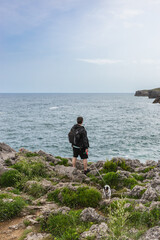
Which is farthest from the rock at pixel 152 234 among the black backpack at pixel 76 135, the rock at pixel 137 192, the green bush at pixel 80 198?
the black backpack at pixel 76 135

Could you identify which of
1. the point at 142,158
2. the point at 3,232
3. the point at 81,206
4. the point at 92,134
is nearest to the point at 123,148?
the point at 142,158

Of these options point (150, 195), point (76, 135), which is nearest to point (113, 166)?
point (76, 135)

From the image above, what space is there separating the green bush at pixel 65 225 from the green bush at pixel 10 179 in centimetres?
393

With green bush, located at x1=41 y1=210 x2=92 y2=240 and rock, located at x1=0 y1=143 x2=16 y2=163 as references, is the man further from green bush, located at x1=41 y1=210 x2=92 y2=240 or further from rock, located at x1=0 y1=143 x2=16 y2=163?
rock, located at x1=0 y1=143 x2=16 y2=163

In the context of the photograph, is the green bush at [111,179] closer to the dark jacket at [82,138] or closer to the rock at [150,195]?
the dark jacket at [82,138]

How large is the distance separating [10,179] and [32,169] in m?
1.30

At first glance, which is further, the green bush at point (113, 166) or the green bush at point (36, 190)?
the green bush at point (113, 166)

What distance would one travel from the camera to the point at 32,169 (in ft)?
33.0

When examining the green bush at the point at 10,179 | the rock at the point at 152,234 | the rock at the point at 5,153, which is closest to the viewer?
the rock at the point at 152,234

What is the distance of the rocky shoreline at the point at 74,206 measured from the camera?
4.62 m

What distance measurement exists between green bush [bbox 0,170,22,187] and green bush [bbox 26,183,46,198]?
918 mm

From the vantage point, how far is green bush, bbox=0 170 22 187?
889 cm

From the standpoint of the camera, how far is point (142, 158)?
2473 centimetres

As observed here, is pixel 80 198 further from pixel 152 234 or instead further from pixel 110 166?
pixel 110 166
